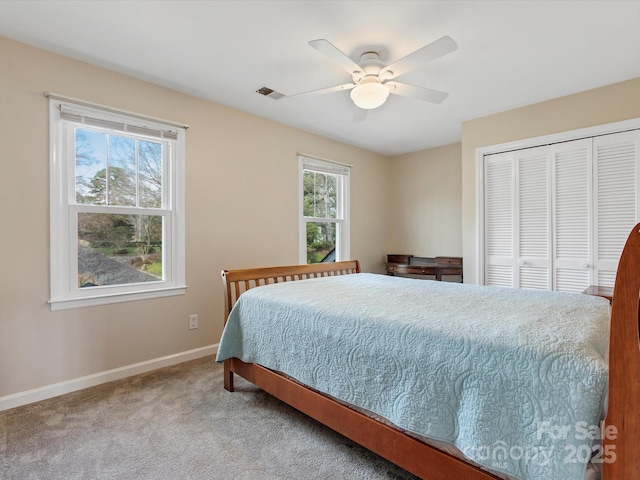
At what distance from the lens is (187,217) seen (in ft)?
9.86

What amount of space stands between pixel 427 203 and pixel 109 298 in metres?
4.13

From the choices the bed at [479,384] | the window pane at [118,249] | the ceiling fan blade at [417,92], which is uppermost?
the ceiling fan blade at [417,92]

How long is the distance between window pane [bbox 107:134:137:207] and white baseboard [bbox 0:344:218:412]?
1.34m

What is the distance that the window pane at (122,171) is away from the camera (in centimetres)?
263

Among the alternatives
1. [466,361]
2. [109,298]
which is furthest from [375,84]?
[109,298]

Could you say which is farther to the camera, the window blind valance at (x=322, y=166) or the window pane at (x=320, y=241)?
the window pane at (x=320, y=241)

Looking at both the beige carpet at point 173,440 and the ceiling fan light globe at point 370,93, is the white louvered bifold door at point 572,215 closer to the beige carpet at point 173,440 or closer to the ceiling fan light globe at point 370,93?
the ceiling fan light globe at point 370,93

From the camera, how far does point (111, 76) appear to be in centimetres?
259

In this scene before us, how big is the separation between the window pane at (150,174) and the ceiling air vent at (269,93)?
40.2 inches

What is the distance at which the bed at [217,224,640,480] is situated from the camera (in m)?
0.93

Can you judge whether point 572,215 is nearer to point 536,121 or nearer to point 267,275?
point 536,121

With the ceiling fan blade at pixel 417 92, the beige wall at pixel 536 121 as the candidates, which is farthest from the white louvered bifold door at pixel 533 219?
the ceiling fan blade at pixel 417 92

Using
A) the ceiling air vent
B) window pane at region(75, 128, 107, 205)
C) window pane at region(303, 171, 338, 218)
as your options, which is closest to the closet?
window pane at region(303, 171, 338, 218)

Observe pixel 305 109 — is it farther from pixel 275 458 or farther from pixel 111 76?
pixel 275 458
